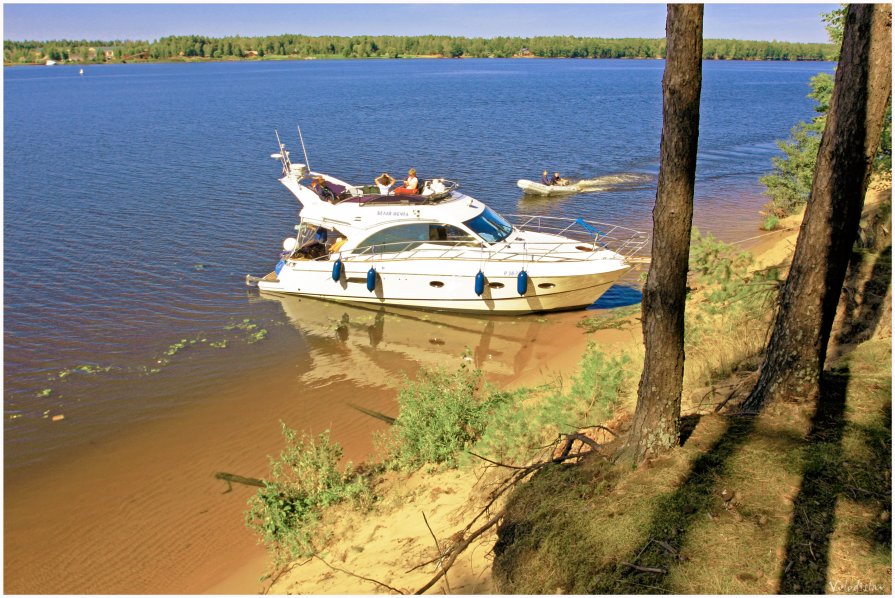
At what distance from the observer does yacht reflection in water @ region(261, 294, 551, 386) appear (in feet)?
44.6

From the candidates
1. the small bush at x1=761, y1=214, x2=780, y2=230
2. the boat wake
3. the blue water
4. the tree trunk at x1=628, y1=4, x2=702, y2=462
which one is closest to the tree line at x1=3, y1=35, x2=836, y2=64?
the blue water

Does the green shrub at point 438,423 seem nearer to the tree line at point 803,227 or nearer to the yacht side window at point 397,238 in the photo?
the tree line at point 803,227

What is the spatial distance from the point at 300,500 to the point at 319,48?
493 ft

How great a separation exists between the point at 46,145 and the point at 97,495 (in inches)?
1463

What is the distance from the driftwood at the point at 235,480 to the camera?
31.4 feet

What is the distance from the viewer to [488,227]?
15656mm

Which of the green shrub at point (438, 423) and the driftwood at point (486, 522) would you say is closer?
the driftwood at point (486, 522)

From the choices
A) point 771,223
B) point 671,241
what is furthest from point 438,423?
point 771,223

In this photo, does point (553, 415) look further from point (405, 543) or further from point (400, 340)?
point (400, 340)

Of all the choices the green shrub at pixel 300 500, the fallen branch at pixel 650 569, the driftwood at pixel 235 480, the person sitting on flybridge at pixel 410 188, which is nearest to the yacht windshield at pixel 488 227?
the person sitting on flybridge at pixel 410 188

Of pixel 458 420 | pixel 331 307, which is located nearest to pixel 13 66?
pixel 331 307

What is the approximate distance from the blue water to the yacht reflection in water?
30.9 inches

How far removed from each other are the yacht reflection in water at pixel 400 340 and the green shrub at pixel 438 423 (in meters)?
3.86

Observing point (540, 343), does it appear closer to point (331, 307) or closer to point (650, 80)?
point (331, 307)
